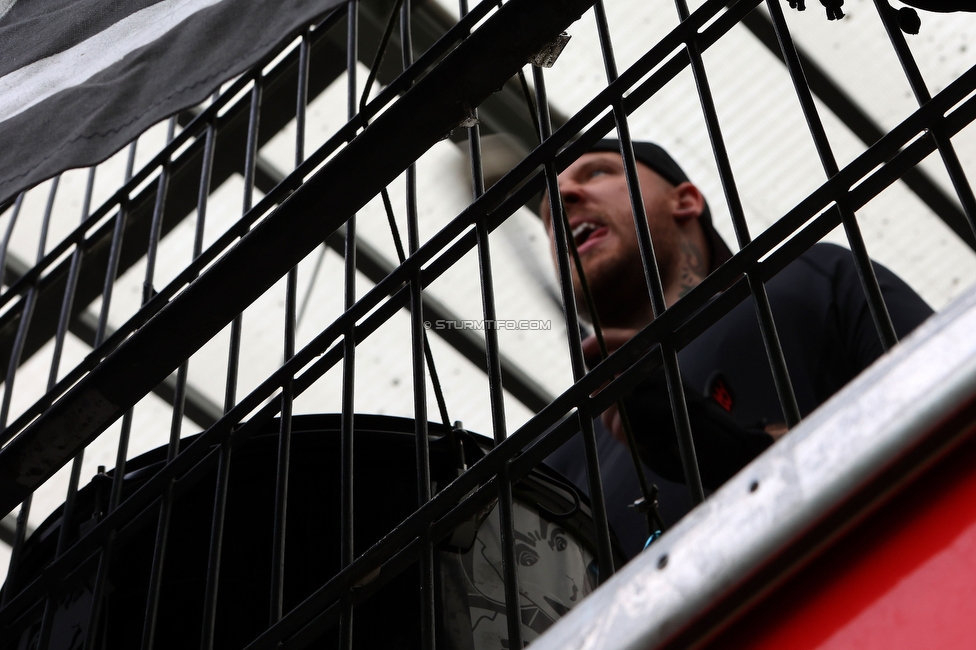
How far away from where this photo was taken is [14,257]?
171 inches

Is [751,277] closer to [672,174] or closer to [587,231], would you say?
[587,231]

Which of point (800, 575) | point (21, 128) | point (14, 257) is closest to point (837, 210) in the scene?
point (800, 575)

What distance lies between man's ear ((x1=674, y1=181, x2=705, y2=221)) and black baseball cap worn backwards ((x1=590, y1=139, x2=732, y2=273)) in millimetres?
22

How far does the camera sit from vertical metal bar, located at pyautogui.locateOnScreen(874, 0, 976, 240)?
1.05 metres

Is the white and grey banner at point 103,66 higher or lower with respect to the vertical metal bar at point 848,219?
higher

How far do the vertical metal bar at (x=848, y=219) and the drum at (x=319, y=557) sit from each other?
2.14 feet

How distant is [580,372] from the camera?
1.16 metres

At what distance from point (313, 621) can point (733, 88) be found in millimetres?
3403

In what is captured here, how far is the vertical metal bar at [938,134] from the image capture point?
105 cm

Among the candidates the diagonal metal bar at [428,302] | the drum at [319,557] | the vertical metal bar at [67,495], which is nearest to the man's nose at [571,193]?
the diagonal metal bar at [428,302]

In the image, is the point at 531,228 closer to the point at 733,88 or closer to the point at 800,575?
the point at 733,88

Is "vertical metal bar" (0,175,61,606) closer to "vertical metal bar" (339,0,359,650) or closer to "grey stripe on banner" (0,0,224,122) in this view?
"grey stripe on banner" (0,0,224,122)

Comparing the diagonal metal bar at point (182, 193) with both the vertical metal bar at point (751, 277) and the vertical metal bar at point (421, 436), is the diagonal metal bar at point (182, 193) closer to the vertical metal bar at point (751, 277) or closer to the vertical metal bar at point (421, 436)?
the vertical metal bar at point (421, 436)

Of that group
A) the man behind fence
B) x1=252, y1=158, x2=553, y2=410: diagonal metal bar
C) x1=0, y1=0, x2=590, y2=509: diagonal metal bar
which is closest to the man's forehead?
the man behind fence
